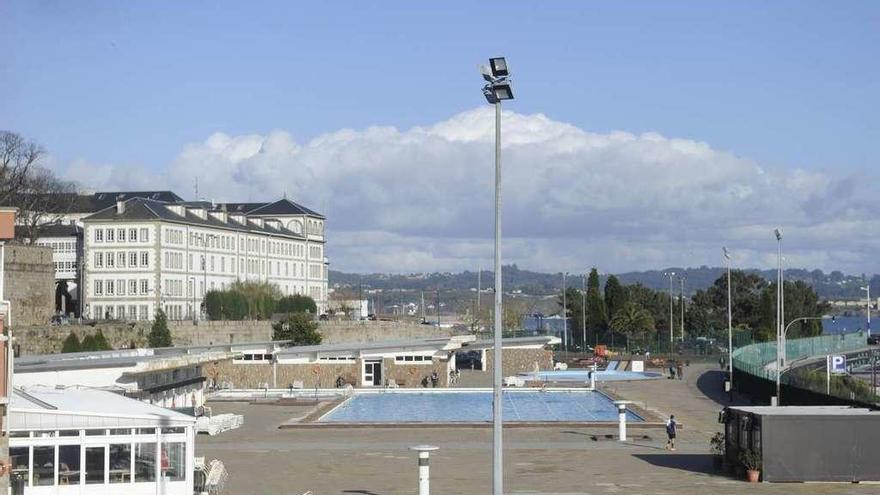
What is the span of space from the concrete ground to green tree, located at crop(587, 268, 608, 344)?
239 feet

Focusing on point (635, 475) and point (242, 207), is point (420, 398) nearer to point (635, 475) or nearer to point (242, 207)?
point (635, 475)

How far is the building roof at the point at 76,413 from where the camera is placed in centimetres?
2948

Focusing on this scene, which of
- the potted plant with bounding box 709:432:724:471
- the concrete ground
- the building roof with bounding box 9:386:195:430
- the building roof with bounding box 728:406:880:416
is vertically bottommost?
the concrete ground

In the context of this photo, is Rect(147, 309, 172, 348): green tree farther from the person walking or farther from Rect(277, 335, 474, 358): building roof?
the person walking

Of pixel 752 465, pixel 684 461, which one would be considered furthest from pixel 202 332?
pixel 752 465

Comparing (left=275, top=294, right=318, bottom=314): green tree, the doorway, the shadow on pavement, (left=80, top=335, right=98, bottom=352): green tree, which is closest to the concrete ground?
the shadow on pavement

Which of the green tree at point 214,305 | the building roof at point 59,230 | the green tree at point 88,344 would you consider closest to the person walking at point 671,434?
the green tree at point 88,344

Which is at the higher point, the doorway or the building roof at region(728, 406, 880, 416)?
the building roof at region(728, 406, 880, 416)

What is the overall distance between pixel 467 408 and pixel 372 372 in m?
15.1

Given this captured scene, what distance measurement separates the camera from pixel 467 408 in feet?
212

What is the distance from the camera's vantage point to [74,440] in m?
30.1

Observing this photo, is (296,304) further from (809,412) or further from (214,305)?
(809,412)

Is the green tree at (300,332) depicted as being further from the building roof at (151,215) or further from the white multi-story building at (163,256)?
the building roof at (151,215)

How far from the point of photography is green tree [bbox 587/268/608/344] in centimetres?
13100
